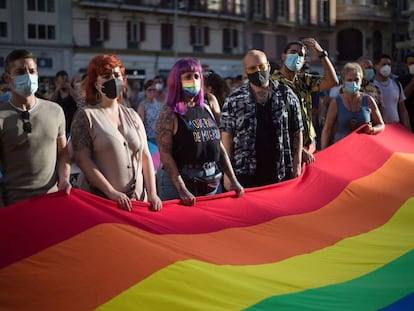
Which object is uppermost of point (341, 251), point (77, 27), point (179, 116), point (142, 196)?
point (77, 27)

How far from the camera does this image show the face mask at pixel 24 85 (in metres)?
5.31

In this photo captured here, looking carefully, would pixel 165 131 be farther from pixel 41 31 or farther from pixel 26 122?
pixel 41 31

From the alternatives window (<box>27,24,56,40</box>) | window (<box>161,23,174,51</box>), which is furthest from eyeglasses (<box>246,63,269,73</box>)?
window (<box>161,23,174,51</box>)

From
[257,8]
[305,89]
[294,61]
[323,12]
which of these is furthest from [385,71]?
[323,12]

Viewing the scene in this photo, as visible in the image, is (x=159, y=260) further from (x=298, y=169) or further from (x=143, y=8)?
(x=143, y=8)

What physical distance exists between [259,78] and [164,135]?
1062 mm

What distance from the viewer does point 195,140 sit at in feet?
20.0

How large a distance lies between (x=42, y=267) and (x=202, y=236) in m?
1.32

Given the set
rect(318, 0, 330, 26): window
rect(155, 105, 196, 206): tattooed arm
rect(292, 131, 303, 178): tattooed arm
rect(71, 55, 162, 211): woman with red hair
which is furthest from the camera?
rect(318, 0, 330, 26): window

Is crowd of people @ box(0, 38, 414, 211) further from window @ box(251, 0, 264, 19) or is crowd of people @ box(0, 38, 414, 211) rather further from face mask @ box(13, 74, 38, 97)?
window @ box(251, 0, 264, 19)

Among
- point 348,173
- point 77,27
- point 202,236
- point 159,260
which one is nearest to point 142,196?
point 202,236

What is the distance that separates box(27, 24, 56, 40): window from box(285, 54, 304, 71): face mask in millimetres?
38922

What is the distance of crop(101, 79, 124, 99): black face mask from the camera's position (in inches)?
217

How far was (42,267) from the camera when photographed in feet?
14.9
